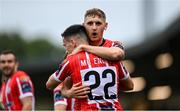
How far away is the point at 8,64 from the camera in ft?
43.5

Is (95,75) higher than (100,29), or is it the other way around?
(100,29)

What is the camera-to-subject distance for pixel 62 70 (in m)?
9.05

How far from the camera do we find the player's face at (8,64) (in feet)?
43.4

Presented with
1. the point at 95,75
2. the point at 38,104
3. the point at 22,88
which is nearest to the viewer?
the point at 95,75

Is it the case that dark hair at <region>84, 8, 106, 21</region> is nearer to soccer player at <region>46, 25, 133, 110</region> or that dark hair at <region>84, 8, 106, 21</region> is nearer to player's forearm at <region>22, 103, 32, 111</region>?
soccer player at <region>46, 25, 133, 110</region>

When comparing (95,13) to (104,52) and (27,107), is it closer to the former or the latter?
(104,52)

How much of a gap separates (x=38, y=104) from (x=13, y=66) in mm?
21731

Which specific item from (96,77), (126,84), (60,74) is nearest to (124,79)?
(126,84)

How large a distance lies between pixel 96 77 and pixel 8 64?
4.67 m

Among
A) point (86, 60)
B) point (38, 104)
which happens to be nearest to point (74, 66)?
point (86, 60)

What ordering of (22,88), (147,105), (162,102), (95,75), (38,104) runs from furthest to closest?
(38,104), (147,105), (162,102), (22,88), (95,75)

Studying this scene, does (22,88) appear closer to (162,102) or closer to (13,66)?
(13,66)

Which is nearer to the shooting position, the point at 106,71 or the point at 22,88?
the point at 106,71

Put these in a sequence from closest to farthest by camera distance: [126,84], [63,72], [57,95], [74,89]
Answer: [74,89] → [63,72] → [126,84] → [57,95]
